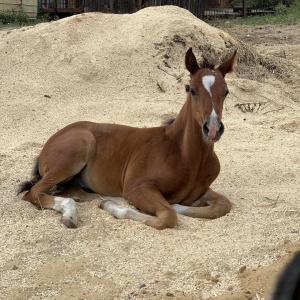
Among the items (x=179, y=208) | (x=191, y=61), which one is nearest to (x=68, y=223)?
(x=179, y=208)

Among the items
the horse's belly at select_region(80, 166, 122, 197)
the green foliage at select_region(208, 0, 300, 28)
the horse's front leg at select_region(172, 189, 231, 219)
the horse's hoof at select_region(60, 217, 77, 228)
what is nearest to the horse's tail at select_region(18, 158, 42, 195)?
the horse's belly at select_region(80, 166, 122, 197)

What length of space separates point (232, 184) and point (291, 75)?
6.22 metres

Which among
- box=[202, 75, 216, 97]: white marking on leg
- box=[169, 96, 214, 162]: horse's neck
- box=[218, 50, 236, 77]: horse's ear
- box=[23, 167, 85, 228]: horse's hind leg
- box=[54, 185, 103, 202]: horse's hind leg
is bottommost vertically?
box=[54, 185, 103, 202]: horse's hind leg

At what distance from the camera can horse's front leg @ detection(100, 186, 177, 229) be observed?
16.6 feet

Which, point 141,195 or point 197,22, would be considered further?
point 197,22

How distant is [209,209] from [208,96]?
1.04 meters

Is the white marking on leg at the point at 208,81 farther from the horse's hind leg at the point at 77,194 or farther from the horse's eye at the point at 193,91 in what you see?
the horse's hind leg at the point at 77,194

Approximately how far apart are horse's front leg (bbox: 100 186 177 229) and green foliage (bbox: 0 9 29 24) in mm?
15535

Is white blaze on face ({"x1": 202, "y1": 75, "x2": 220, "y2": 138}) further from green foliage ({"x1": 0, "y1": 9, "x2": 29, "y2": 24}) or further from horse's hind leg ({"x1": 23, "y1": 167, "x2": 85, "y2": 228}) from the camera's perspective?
green foliage ({"x1": 0, "y1": 9, "x2": 29, "y2": 24})

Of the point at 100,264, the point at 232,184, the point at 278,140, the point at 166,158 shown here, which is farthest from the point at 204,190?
the point at 278,140

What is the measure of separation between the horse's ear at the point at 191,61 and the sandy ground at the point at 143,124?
137cm

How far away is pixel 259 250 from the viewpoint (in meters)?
4.38

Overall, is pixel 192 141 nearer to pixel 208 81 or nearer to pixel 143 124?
pixel 208 81

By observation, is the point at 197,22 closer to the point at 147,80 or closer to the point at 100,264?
the point at 147,80
